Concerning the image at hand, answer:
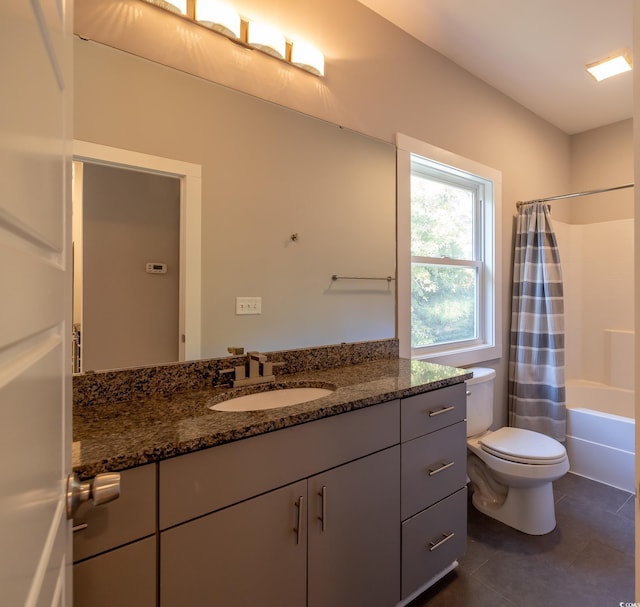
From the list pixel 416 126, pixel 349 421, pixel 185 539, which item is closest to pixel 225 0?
pixel 416 126

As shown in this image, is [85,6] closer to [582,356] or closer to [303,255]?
[303,255]

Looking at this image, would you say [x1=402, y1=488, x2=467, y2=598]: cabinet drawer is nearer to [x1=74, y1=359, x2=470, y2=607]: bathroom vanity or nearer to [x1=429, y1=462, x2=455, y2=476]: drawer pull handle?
[x1=74, y1=359, x2=470, y2=607]: bathroom vanity

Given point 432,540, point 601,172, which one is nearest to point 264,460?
point 432,540

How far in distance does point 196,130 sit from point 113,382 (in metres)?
0.96

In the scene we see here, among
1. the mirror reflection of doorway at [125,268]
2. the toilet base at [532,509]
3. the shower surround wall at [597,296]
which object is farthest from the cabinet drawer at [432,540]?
the shower surround wall at [597,296]

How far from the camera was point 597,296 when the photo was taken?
321 cm

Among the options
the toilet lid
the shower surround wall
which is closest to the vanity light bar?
the toilet lid

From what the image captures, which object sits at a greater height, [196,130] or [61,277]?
[196,130]

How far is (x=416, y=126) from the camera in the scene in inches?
81.7

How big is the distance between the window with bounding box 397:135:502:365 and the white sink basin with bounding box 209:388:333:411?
0.79m

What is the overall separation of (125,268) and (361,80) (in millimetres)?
1502

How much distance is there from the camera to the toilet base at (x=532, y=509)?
6.27ft

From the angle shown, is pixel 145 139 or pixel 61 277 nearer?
pixel 61 277

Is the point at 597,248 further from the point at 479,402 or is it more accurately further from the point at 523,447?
the point at 523,447
